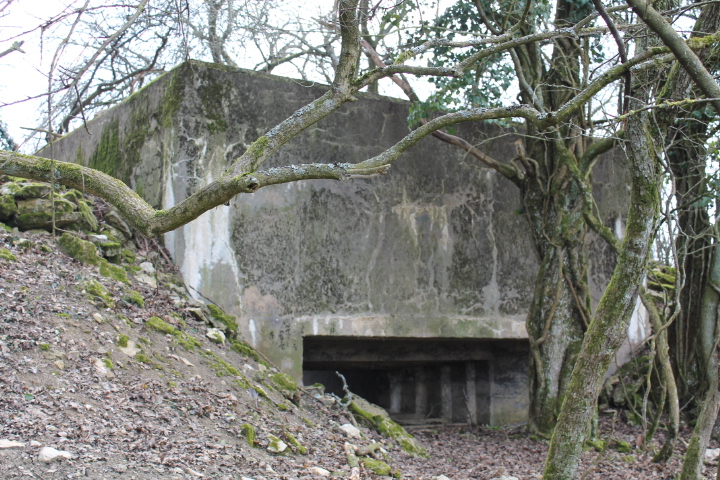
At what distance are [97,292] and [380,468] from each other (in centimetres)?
239

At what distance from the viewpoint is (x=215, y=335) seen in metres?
5.74

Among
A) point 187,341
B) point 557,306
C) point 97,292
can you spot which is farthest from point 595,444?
point 97,292

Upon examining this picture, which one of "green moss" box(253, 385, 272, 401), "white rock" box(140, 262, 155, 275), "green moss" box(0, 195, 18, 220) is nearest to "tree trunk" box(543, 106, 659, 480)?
"green moss" box(253, 385, 272, 401)

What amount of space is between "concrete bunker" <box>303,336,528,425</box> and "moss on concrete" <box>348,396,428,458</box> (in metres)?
0.86

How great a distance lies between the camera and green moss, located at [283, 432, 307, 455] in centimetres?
469

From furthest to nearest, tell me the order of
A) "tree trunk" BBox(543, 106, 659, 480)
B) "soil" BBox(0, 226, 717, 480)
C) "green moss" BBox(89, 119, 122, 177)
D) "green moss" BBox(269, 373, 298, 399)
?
"green moss" BBox(89, 119, 122, 177) → "green moss" BBox(269, 373, 298, 399) → "tree trunk" BBox(543, 106, 659, 480) → "soil" BBox(0, 226, 717, 480)

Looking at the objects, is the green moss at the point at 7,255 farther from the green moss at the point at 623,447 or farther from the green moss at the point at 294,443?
the green moss at the point at 623,447

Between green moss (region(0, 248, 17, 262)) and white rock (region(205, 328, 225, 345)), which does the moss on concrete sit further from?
green moss (region(0, 248, 17, 262))

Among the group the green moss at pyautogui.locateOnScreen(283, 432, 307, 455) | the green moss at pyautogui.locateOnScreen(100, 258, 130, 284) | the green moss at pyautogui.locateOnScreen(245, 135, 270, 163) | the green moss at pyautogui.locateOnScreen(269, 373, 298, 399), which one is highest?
the green moss at pyautogui.locateOnScreen(245, 135, 270, 163)

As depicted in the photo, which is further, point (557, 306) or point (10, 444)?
point (557, 306)

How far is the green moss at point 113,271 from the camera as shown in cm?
572

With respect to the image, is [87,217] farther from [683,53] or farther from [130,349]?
[683,53]

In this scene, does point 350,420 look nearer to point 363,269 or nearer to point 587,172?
point 363,269

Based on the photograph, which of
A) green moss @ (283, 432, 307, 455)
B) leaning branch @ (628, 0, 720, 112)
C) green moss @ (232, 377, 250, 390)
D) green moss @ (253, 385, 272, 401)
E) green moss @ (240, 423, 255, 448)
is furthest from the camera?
green moss @ (253, 385, 272, 401)
